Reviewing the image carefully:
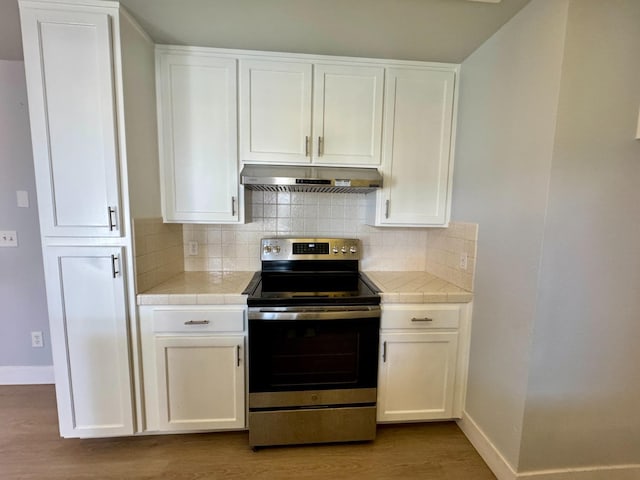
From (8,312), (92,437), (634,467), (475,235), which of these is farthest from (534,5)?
(8,312)

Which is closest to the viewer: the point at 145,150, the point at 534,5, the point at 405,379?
the point at 534,5

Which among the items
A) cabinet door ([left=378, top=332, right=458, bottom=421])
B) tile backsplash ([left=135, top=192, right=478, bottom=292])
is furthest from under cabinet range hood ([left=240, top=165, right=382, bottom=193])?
cabinet door ([left=378, top=332, right=458, bottom=421])

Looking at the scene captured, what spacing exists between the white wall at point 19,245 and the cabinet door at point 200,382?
134 cm

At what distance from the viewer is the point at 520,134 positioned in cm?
141

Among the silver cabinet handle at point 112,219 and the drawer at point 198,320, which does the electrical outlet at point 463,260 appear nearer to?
the drawer at point 198,320

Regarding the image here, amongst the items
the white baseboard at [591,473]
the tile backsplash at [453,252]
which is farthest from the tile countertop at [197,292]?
the white baseboard at [591,473]

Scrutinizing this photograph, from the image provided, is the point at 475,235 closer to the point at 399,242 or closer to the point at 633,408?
the point at 399,242

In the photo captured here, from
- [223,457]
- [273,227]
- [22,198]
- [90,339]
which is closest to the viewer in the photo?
[90,339]

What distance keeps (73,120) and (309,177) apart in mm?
1197

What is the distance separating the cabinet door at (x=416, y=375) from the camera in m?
1.77

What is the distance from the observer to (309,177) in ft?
5.71

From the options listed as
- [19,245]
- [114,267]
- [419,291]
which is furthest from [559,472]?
[19,245]

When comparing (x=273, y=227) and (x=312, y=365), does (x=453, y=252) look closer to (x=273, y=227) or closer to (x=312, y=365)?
(x=312, y=365)

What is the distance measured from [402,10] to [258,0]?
680 millimetres
